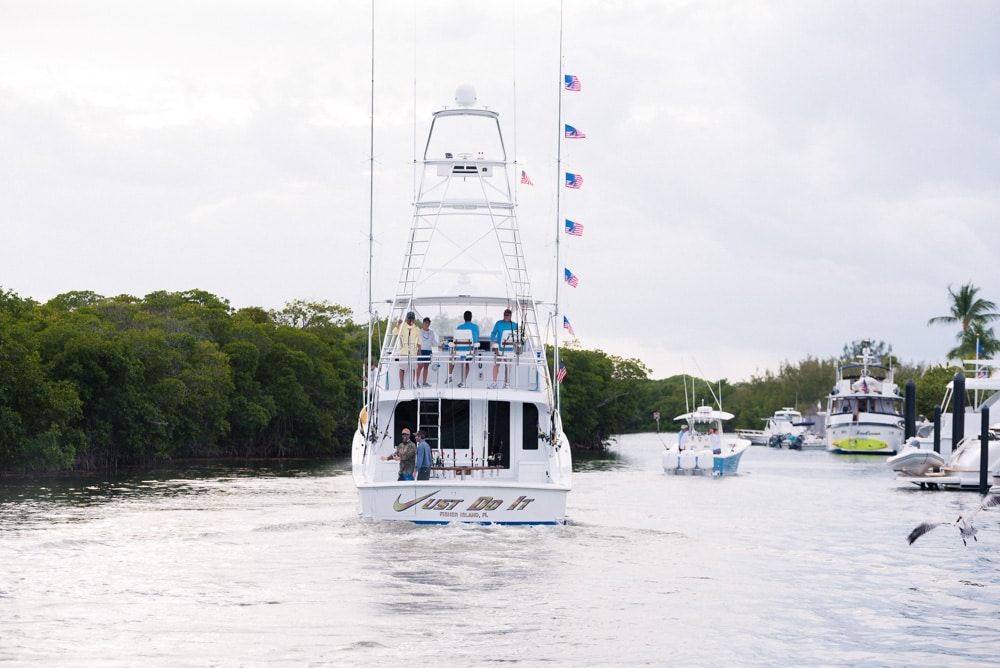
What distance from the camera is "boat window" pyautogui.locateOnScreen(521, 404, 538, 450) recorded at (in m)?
27.7

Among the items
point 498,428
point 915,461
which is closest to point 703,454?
point 915,461

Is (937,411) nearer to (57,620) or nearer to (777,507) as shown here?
(777,507)

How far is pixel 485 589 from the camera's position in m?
19.8

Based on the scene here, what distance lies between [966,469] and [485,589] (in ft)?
96.6

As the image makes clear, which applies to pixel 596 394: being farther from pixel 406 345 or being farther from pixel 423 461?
pixel 423 461

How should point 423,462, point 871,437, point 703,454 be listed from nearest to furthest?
point 423,462, point 703,454, point 871,437

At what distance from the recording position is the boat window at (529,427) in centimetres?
2770

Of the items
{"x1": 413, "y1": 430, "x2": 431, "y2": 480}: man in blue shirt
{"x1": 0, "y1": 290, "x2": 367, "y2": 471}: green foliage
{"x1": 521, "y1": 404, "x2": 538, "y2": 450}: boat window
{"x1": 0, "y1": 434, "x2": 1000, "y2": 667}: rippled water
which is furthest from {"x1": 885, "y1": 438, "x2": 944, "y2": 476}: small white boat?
{"x1": 413, "y1": 430, "x2": 431, "y2": 480}: man in blue shirt

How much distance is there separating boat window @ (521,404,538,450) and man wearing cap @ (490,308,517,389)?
0.91 m

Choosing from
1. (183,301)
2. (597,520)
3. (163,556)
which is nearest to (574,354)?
(183,301)

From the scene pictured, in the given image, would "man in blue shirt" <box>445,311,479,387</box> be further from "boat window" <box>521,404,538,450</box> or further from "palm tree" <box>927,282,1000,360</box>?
"palm tree" <box>927,282,1000,360</box>

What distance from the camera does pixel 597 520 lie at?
31.0 m

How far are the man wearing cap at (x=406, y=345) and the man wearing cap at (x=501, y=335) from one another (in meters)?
1.60

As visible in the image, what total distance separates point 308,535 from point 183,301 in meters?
57.3
